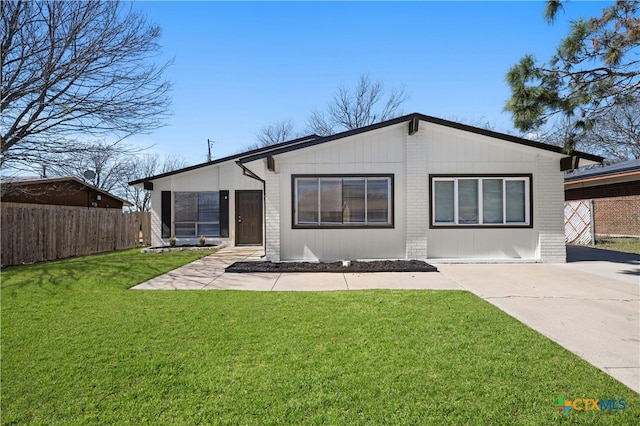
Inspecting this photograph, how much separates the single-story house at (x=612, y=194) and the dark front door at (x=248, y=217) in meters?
12.7

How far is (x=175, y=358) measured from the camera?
10.3 ft

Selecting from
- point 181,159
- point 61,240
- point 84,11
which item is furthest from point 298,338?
point 181,159

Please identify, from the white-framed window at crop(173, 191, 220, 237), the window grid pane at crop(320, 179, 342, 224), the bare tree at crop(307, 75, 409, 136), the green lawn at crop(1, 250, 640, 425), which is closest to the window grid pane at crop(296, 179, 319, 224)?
the window grid pane at crop(320, 179, 342, 224)

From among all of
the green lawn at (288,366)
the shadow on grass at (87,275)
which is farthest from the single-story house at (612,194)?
the shadow on grass at (87,275)

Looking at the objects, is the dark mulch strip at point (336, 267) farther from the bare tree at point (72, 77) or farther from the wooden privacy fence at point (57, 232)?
the wooden privacy fence at point (57, 232)

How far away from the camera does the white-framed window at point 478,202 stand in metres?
8.83

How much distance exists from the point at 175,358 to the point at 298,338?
3.99ft

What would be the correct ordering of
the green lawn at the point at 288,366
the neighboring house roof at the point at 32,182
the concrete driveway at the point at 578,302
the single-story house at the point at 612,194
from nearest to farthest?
the green lawn at the point at 288,366, the concrete driveway at the point at 578,302, the neighboring house roof at the point at 32,182, the single-story house at the point at 612,194

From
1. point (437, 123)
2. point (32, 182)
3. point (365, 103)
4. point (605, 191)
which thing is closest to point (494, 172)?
point (437, 123)

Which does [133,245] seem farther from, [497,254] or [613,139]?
[613,139]

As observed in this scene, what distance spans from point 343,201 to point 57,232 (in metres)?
9.36

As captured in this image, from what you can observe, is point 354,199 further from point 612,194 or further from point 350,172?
point 612,194

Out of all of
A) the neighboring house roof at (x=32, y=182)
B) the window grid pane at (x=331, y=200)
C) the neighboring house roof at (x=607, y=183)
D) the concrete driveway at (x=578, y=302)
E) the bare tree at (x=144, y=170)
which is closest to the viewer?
the concrete driveway at (x=578, y=302)

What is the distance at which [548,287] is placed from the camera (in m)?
5.98
